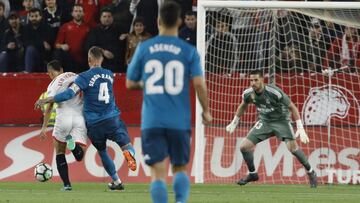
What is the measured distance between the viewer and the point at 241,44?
67.9ft

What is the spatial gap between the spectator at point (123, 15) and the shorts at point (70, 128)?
→ 4394mm

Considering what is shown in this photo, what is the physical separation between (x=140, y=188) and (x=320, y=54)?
4888mm

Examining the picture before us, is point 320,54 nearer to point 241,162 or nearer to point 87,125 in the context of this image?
point 241,162

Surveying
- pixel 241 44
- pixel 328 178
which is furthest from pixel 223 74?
pixel 328 178

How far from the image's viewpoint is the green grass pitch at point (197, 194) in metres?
Result: 14.3

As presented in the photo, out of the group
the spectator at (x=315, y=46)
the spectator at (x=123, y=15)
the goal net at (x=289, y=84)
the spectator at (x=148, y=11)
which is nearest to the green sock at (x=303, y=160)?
the goal net at (x=289, y=84)

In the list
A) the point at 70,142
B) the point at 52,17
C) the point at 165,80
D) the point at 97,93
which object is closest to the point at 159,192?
the point at 165,80

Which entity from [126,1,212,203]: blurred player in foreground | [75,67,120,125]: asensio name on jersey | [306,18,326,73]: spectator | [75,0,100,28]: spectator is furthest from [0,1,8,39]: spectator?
[126,1,212,203]: blurred player in foreground

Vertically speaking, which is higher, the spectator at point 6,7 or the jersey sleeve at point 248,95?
the spectator at point 6,7

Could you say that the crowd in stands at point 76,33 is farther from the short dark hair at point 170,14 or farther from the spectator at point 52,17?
the short dark hair at point 170,14

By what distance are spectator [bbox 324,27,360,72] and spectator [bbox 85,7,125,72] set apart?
4087mm

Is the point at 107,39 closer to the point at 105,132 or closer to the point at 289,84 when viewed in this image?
the point at 289,84

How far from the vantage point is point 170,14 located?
10234 mm

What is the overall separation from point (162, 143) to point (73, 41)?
11427 mm
